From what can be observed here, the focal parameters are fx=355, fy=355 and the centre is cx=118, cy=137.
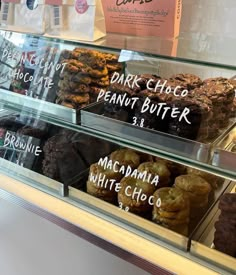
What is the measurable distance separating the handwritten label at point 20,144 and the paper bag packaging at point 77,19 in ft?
1.29

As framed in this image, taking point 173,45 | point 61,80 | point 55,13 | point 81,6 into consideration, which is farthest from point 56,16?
point 173,45

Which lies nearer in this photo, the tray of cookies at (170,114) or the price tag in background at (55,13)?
the tray of cookies at (170,114)

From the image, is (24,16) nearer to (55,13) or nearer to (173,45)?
(55,13)

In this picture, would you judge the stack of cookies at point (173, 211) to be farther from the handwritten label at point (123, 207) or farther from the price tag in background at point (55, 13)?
the price tag in background at point (55, 13)

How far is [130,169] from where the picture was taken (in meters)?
1.07

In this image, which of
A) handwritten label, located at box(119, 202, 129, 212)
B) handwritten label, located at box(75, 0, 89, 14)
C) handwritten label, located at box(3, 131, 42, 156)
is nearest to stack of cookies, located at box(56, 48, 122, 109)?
handwritten label, located at box(75, 0, 89, 14)

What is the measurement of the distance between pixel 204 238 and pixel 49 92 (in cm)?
67

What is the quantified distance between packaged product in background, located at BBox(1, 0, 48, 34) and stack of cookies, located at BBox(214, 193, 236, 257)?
0.82 metres

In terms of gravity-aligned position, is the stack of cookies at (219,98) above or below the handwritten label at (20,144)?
above

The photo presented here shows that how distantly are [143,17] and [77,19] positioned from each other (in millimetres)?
219

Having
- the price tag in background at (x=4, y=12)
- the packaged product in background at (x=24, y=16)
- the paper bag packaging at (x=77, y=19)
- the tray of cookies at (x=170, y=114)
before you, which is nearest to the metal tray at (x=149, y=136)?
the tray of cookies at (x=170, y=114)

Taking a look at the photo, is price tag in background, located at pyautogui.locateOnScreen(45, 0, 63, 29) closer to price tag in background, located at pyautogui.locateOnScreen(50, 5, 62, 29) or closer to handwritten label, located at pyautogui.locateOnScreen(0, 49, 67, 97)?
price tag in background, located at pyautogui.locateOnScreen(50, 5, 62, 29)

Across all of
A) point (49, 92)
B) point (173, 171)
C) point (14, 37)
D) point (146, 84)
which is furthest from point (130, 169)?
point (14, 37)

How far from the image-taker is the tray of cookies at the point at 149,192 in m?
0.95
